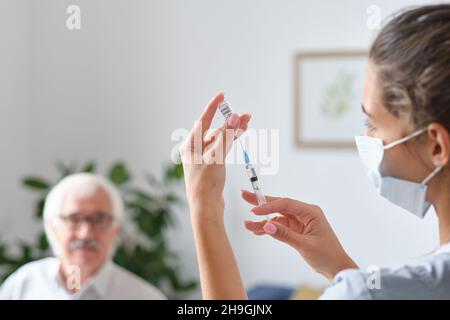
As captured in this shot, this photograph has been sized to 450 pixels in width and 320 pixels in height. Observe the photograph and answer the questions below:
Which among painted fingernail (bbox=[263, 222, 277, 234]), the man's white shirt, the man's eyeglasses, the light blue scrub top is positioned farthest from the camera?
the man's eyeglasses

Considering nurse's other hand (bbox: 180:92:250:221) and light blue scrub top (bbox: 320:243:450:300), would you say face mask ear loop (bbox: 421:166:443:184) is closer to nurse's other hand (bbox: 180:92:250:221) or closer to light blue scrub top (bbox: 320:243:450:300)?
light blue scrub top (bbox: 320:243:450:300)

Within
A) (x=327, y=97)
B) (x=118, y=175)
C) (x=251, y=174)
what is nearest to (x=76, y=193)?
(x=118, y=175)

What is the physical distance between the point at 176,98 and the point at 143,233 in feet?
2.23

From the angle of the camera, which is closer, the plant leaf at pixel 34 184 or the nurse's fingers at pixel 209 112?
the nurse's fingers at pixel 209 112

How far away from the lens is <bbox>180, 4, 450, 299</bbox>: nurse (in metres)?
0.69

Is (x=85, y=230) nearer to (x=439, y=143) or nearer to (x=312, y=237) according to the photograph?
(x=312, y=237)

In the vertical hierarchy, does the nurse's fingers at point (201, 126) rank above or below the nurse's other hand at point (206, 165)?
above

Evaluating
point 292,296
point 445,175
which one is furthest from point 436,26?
point 292,296

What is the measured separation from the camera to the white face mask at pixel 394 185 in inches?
31.1

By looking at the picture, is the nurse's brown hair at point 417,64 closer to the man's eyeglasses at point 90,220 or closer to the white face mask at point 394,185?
the white face mask at point 394,185

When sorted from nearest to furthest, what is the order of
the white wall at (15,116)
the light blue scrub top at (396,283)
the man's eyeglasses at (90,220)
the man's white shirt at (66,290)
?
the light blue scrub top at (396,283) < the man's white shirt at (66,290) < the man's eyeglasses at (90,220) < the white wall at (15,116)

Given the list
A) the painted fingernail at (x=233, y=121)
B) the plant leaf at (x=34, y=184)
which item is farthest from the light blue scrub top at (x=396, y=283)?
the plant leaf at (x=34, y=184)

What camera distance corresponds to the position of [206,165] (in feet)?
2.38

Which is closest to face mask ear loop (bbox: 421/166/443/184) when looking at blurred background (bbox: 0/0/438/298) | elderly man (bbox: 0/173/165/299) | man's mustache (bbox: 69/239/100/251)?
elderly man (bbox: 0/173/165/299)
